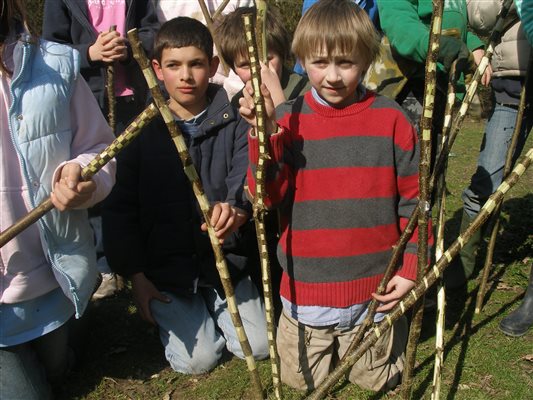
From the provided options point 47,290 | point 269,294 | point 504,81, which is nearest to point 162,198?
point 47,290

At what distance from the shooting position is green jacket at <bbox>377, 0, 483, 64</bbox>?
298cm

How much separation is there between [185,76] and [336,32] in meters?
0.88

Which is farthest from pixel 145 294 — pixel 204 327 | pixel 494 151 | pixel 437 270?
pixel 494 151

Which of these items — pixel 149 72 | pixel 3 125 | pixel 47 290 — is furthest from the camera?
pixel 47 290

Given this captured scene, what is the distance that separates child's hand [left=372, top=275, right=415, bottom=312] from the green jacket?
1.18 metres

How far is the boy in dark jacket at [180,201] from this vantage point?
291cm

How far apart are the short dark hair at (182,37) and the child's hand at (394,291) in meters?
1.40

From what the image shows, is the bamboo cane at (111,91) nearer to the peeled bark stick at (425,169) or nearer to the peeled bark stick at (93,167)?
the peeled bark stick at (93,167)

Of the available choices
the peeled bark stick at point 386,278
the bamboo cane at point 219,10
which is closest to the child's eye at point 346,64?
the peeled bark stick at point 386,278

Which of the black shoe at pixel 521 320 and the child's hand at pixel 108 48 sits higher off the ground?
the child's hand at pixel 108 48

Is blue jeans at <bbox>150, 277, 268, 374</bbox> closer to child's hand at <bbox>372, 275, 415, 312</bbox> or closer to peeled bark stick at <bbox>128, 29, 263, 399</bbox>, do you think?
peeled bark stick at <bbox>128, 29, 263, 399</bbox>

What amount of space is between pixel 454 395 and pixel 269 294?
1.07 m

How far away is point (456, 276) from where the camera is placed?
361 cm

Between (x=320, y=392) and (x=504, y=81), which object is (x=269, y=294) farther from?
(x=504, y=81)
